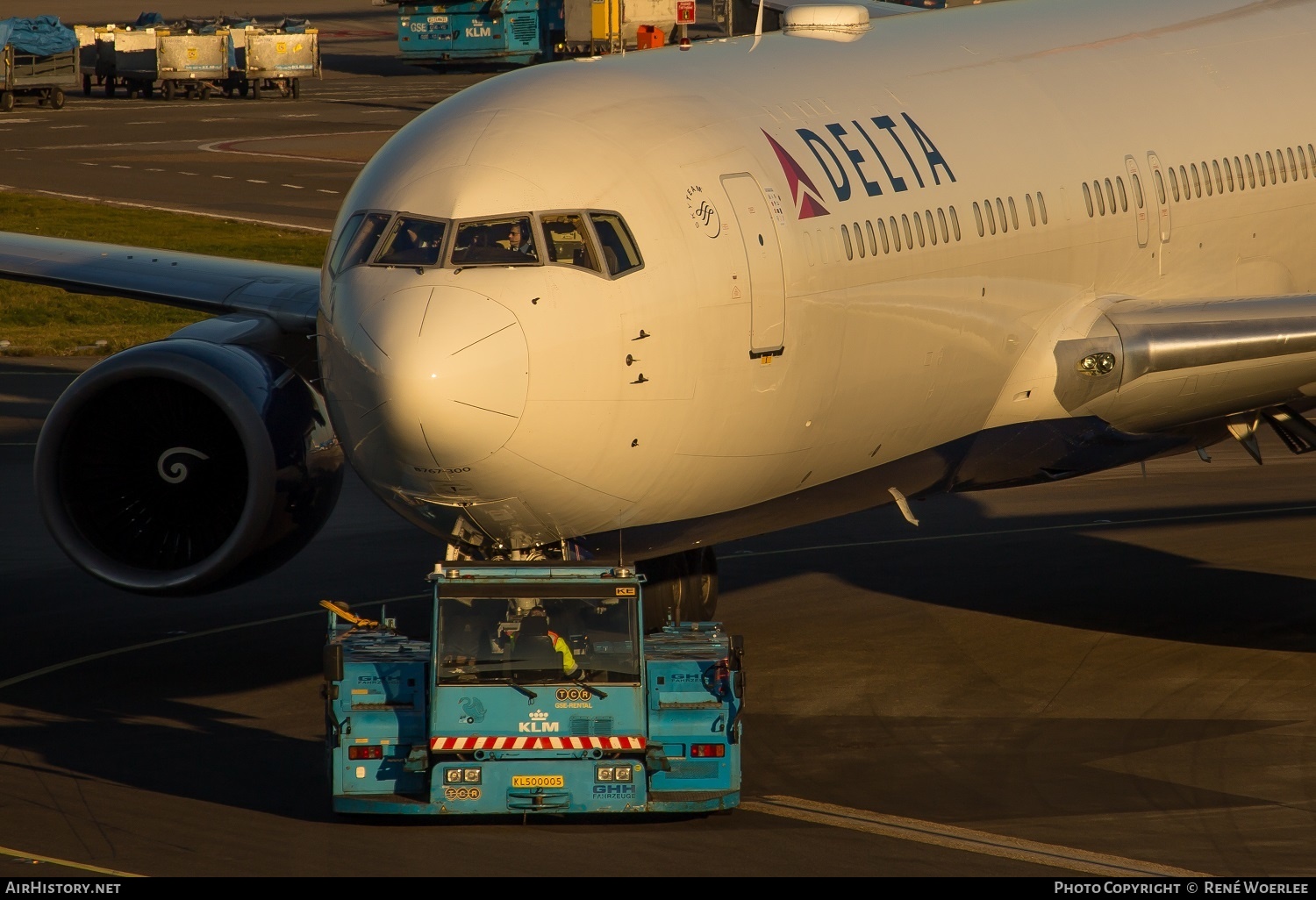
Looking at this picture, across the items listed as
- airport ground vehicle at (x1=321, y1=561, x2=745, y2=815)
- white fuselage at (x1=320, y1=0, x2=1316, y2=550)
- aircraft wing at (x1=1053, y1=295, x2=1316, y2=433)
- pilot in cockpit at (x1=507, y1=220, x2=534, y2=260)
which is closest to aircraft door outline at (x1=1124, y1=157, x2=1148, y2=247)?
white fuselage at (x1=320, y1=0, x2=1316, y2=550)

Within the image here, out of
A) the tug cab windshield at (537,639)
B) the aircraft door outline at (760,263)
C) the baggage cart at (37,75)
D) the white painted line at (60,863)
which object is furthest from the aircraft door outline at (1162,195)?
the baggage cart at (37,75)

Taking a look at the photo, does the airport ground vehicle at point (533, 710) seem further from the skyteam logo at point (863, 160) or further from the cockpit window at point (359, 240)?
the skyteam logo at point (863, 160)

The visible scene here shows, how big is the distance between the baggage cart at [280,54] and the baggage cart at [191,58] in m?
1.20

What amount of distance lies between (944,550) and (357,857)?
49.1ft

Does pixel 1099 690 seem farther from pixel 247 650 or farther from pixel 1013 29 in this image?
pixel 247 650

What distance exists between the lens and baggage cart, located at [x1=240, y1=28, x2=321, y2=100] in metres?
96.6

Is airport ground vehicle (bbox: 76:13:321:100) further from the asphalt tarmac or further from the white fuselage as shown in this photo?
the white fuselage

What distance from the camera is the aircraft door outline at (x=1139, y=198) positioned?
77.6 feet

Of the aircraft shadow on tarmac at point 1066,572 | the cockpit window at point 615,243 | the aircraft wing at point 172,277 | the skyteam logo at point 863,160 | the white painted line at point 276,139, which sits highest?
the skyteam logo at point 863,160

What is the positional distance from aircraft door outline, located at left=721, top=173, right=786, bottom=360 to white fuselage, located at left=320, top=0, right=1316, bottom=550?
30mm

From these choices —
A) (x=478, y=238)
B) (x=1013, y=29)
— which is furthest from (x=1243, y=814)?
(x=1013, y=29)

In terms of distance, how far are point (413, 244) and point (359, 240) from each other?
664 mm

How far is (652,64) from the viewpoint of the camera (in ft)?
66.0

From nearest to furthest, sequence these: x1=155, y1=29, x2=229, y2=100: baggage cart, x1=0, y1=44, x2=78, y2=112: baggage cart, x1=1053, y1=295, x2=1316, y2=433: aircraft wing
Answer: x1=1053, y1=295, x2=1316, y2=433: aircraft wing, x1=0, y1=44, x2=78, y2=112: baggage cart, x1=155, y1=29, x2=229, y2=100: baggage cart
